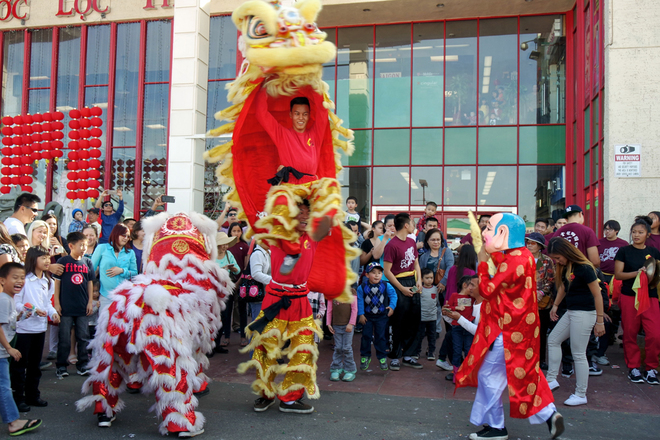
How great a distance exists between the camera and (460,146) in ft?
44.1

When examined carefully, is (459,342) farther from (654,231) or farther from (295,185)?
(654,231)

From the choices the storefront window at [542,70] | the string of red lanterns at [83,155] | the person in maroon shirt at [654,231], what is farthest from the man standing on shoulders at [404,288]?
the string of red lanterns at [83,155]

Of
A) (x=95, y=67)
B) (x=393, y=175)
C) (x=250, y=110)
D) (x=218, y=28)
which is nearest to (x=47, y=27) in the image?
(x=95, y=67)

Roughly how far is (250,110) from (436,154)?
9.83 metres

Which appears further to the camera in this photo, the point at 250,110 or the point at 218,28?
the point at 218,28

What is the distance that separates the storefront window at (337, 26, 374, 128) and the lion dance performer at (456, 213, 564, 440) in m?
10.3

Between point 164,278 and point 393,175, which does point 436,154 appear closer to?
point 393,175

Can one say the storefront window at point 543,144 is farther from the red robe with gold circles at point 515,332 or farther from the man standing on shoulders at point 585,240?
the red robe with gold circles at point 515,332

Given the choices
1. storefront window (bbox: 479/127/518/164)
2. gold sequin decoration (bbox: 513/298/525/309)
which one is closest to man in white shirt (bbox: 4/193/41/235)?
gold sequin decoration (bbox: 513/298/525/309)

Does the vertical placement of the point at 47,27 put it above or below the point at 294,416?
above

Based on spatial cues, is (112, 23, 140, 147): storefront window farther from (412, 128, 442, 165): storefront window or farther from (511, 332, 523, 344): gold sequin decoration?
(511, 332, 523, 344): gold sequin decoration

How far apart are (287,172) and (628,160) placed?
7.99m

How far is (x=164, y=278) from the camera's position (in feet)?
13.5

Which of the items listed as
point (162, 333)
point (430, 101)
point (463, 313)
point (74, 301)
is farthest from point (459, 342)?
point (430, 101)
